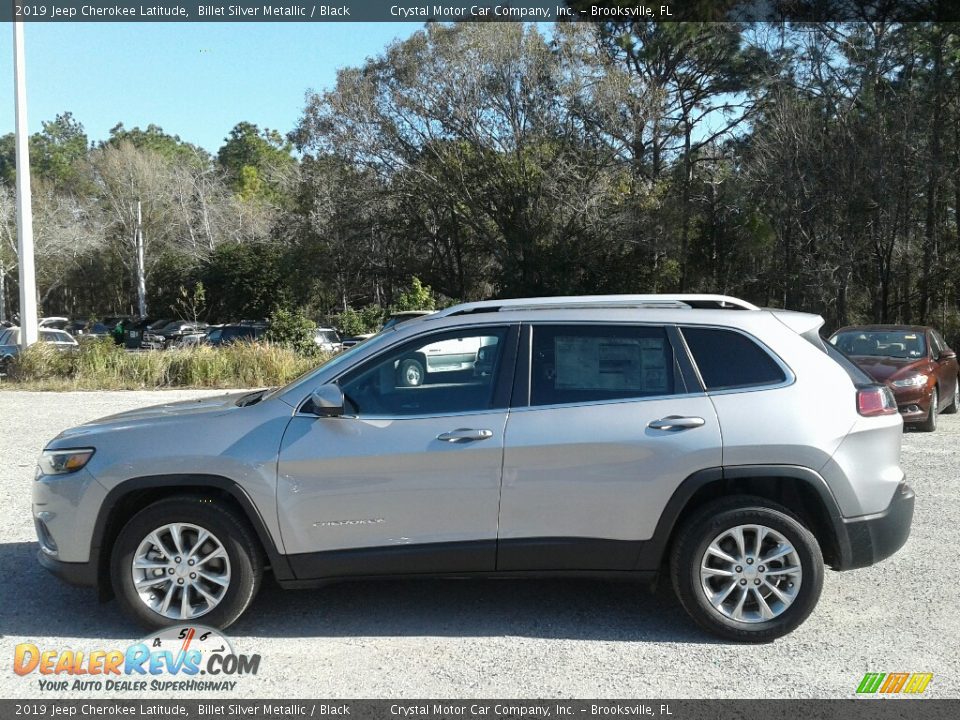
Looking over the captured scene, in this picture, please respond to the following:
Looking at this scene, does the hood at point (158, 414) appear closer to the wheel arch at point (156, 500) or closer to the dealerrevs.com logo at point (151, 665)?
the wheel arch at point (156, 500)

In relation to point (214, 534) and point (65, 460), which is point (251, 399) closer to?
point (214, 534)

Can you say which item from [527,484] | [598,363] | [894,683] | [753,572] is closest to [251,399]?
[527,484]

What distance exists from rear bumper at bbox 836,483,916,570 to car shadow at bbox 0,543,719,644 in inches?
34.0

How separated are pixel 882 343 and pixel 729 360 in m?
9.31

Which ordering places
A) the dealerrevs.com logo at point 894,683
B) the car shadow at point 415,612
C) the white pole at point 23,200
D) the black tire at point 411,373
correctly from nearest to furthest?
the dealerrevs.com logo at point 894,683 → the car shadow at point 415,612 → the black tire at point 411,373 → the white pole at point 23,200

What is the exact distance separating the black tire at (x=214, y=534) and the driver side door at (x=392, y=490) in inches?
9.6

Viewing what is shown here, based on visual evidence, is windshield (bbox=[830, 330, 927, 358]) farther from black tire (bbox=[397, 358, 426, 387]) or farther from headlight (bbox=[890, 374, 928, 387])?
black tire (bbox=[397, 358, 426, 387])

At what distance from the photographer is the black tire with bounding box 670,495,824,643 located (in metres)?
4.61

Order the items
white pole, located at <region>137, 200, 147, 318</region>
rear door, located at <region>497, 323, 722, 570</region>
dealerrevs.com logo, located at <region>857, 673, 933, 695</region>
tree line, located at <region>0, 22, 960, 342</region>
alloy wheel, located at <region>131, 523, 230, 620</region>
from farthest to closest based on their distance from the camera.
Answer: white pole, located at <region>137, 200, 147, 318</region> < tree line, located at <region>0, 22, 960, 342</region> < alloy wheel, located at <region>131, 523, 230, 620</region> < rear door, located at <region>497, 323, 722, 570</region> < dealerrevs.com logo, located at <region>857, 673, 933, 695</region>

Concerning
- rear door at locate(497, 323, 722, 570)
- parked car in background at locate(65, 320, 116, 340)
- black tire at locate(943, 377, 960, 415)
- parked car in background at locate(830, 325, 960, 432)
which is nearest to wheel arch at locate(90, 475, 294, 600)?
rear door at locate(497, 323, 722, 570)

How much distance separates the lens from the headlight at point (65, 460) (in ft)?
15.6

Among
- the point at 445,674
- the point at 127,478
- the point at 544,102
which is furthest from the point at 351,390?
the point at 544,102

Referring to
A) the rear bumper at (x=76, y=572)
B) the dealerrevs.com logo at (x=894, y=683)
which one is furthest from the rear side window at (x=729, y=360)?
the rear bumper at (x=76, y=572)

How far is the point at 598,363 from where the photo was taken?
483 centimetres
